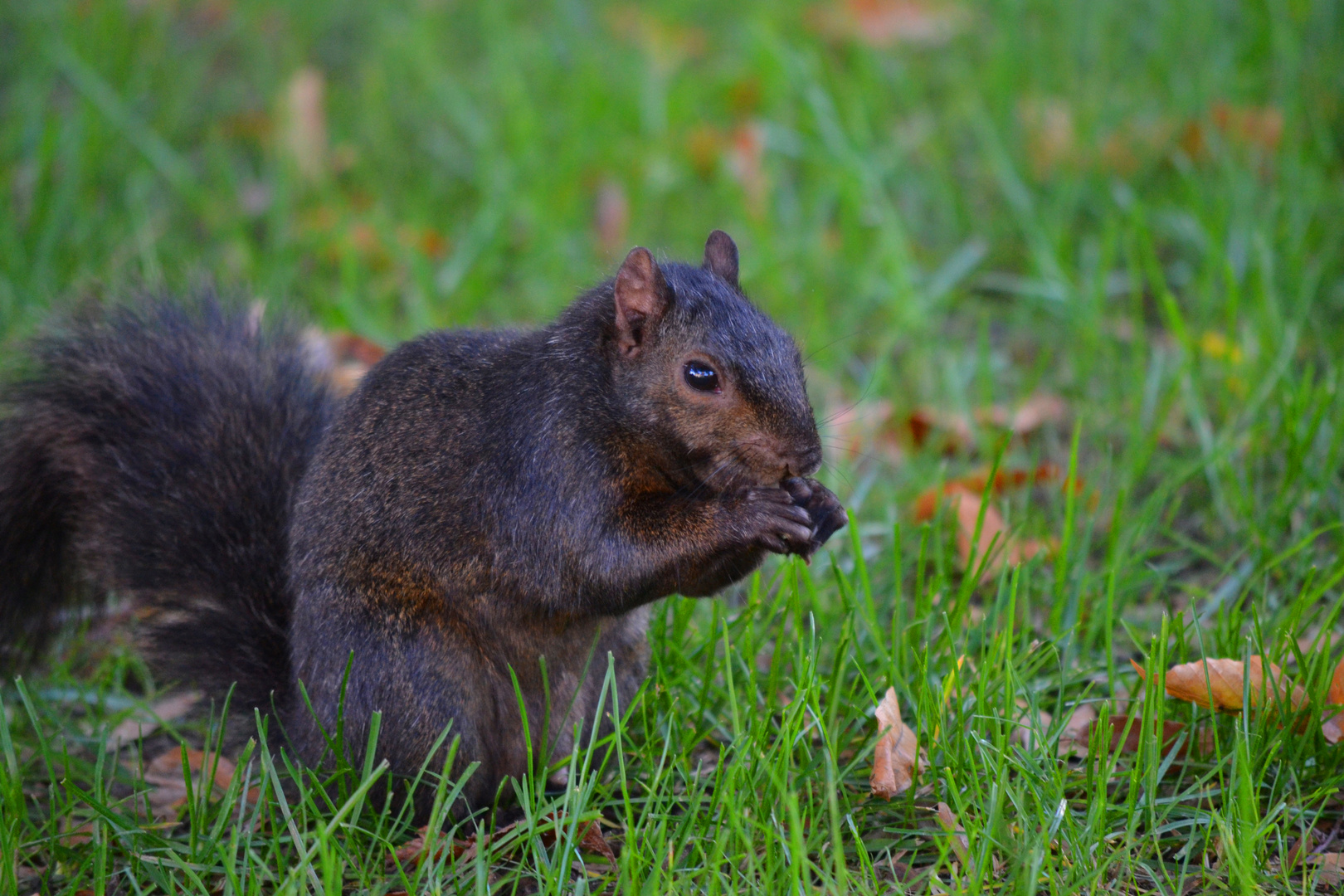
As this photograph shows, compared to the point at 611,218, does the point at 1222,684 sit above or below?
below

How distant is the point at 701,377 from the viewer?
2158 mm

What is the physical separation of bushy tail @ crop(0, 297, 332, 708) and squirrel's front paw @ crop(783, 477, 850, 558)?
0.91 m

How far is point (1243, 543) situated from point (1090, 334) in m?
0.81

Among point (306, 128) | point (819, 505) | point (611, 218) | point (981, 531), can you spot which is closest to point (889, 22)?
point (611, 218)

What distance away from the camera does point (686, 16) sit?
552 cm

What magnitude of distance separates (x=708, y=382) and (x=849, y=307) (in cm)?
185

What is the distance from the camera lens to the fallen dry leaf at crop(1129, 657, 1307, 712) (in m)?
2.11

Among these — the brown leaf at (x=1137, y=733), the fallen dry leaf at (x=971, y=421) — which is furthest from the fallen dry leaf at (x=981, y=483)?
the brown leaf at (x=1137, y=733)

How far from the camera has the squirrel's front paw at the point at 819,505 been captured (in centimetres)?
218

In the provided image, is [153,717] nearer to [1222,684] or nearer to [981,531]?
[981,531]

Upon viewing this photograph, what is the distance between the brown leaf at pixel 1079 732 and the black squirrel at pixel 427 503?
56cm

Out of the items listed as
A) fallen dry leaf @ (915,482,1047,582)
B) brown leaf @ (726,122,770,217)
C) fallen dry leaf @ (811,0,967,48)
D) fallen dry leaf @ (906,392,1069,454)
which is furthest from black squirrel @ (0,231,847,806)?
fallen dry leaf @ (811,0,967,48)

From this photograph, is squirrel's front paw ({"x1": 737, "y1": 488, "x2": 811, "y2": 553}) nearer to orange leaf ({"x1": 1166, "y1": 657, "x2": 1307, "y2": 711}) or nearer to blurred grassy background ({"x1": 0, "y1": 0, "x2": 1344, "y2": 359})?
orange leaf ({"x1": 1166, "y1": 657, "x2": 1307, "y2": 711})

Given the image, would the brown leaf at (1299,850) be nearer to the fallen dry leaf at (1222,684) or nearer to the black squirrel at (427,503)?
the fallen dry leaf at (1222,684)
